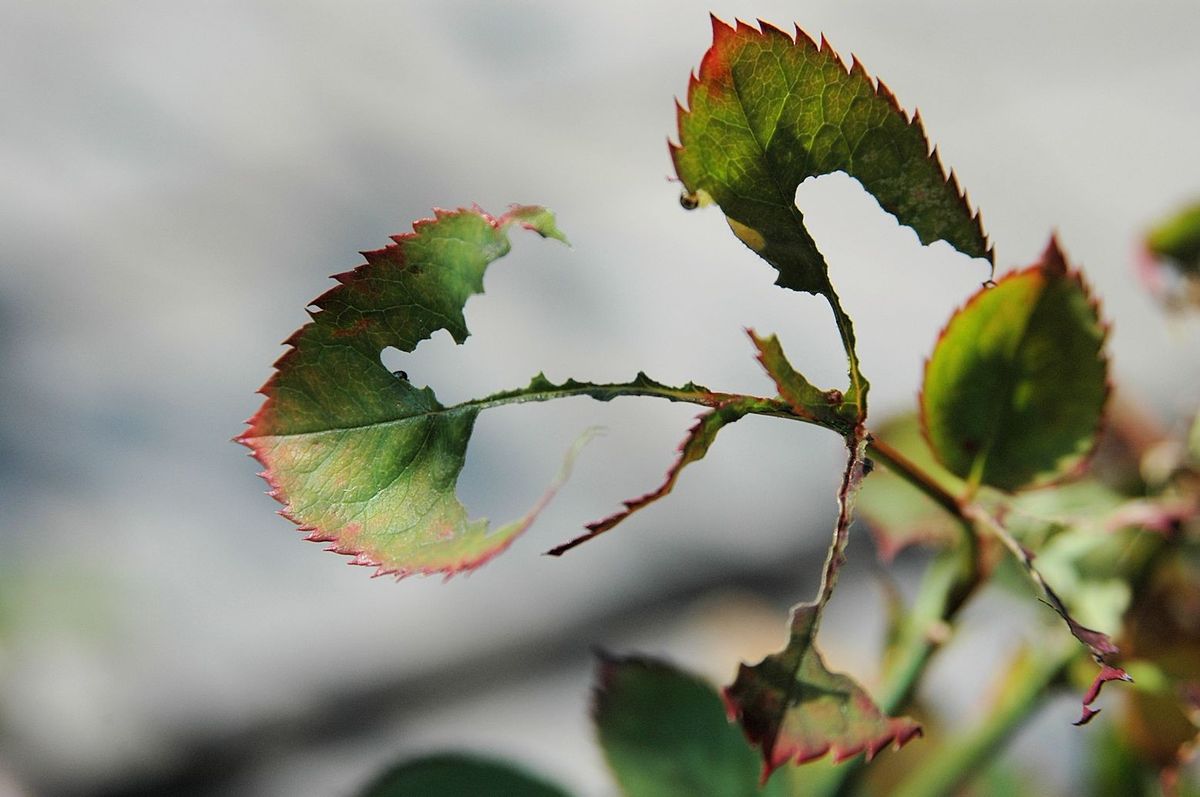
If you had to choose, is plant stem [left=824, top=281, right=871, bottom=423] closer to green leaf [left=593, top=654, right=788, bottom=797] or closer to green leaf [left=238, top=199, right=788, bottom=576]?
green leaf [left=238, top=199, right=788, bottom=576]

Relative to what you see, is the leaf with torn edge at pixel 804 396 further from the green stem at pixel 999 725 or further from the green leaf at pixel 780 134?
the green stem at pixel 999 725

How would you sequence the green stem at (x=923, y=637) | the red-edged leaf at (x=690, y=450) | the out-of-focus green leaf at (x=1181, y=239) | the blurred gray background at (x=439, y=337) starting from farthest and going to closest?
the blurred gray background at (x=439, y=337) → the out-of-focus green leaf at (x=1181, y=239) → the green stem at (x=923, y=637) → the red-edged leaf at (x=690, y=450)

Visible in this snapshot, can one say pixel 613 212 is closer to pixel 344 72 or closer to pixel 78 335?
pixel 344 72

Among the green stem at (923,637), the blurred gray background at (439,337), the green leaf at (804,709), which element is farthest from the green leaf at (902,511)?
the blurred gray background at (439,337)

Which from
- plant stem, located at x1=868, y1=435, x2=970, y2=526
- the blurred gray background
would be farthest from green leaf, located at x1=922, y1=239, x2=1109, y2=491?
the blurred gray background

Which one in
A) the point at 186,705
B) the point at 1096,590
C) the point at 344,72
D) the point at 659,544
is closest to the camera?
the point at 1096,590

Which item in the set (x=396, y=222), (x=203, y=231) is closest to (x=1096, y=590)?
(x=396, y=222)
